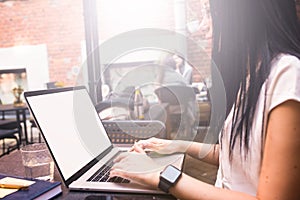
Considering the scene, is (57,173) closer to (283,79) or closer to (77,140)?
(77,140)

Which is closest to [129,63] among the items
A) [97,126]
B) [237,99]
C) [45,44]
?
[45,44]

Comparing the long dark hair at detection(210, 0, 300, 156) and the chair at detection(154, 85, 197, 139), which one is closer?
the long dark hair at detection(210, 0, 300, 156)

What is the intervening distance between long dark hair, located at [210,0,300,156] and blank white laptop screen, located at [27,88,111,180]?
1.52 feet

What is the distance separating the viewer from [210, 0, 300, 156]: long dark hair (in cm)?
68

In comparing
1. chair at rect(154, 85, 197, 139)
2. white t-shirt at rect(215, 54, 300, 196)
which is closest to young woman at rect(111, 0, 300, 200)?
white t-shirt at rect(215, 54, 300, 196)

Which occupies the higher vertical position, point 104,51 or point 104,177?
point 104,51

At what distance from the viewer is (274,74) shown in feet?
2.20

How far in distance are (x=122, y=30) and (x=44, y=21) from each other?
1.54m

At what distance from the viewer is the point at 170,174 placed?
741 mm

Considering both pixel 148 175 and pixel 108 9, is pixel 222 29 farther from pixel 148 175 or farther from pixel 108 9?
pixel 108 9

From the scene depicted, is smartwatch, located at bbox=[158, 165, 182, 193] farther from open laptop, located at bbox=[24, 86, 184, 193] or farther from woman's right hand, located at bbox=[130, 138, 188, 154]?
woman's right hand, located at bbox=[130, 138, 188, 154]

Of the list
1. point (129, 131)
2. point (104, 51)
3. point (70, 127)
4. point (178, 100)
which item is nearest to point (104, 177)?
point (70, 127)

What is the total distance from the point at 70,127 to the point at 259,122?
57cm

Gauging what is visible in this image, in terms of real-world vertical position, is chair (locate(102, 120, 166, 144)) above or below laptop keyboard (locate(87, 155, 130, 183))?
above
